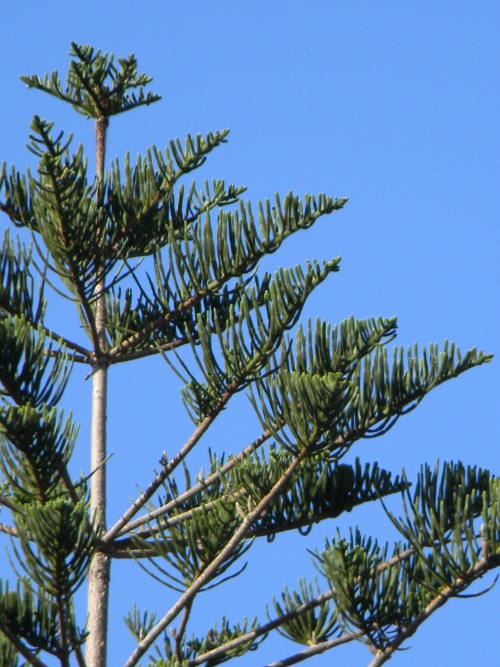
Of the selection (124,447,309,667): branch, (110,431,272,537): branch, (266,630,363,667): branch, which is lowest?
(266,630,363,667): branch

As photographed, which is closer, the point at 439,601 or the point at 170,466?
the point at 439,601

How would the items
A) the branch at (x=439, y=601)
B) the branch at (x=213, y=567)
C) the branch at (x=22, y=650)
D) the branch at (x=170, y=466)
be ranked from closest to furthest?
the branch at (x=439, y=601) < the branch at (x=22, y=650) < the branch at (x=213, y=567) < the branch at (x=170, y=466)

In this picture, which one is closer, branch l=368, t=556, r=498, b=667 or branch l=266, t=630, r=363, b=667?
branch l=368, t=556, r=498, b=667

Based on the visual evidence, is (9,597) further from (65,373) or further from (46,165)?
(46,165)

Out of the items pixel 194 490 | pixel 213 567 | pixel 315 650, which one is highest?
pixel 194 490

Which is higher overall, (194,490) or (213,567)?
(194,490)

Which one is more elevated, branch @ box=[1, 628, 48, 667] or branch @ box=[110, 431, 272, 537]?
branch @ box=[110, 431, 272, 537]

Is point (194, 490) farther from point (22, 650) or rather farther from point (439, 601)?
point (439, 601)

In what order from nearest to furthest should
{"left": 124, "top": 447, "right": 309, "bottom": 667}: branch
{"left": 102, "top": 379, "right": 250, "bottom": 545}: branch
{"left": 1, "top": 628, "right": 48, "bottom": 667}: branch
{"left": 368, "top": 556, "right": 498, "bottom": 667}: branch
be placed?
{"left": 368, "top": 556, "right": 498, "bottom": 667}: branch → {"left": 1, "top": 628, "right": 48, "bottom": 667}: branch → {"left": 124, "top": 447, "right": 309, "bottom": 667}: branch → {"left": 102, "top": 379, "right": 250, "bottom": 545}: branch

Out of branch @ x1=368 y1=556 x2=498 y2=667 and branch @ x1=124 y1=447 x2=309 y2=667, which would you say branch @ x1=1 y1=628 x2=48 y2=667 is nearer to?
branch @ x1=124 y1=447 x2=309 y2=667

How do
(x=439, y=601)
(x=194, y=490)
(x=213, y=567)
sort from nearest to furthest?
(x=439, y=601) < (x=213, y=567) < (x=194, y=490)

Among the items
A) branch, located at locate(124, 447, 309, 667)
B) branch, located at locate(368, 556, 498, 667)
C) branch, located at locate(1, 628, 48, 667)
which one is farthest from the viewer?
branch, located at locate(124, 447, 309, 667)

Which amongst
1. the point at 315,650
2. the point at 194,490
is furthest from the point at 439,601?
the point at 194,490

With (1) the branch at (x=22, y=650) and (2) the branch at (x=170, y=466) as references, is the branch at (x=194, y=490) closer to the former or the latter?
(2) the branch at (x=170, y=466)
